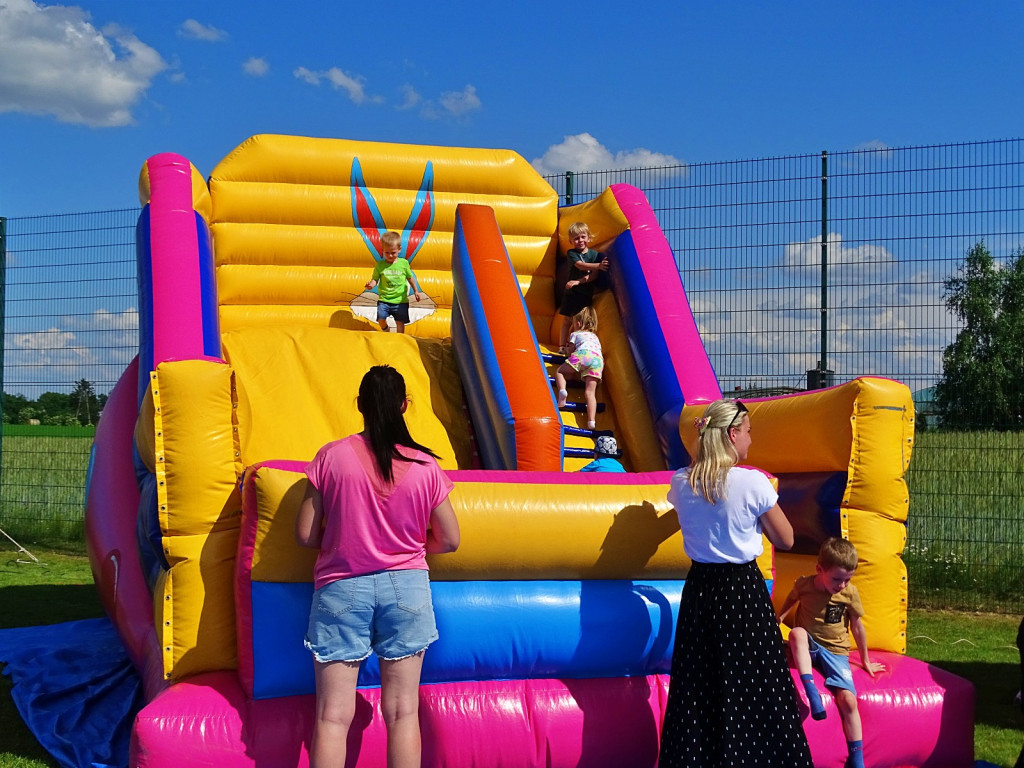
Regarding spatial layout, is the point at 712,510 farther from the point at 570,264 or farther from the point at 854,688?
the point at 570,264

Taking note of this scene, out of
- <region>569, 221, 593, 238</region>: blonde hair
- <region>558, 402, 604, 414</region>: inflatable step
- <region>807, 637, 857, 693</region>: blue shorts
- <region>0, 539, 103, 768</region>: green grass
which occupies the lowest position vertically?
<region>0, 539, 103, 768</region>: green grass

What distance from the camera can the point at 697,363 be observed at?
5082mm

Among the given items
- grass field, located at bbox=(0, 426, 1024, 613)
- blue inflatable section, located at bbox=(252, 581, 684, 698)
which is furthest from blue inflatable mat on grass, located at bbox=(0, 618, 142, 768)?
grass field, located at bbox=(0, 426, 1024, 613)

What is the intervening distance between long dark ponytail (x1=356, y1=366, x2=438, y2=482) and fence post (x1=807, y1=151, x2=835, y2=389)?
4178mm

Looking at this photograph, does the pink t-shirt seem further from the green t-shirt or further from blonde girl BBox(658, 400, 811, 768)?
the green t-shirt

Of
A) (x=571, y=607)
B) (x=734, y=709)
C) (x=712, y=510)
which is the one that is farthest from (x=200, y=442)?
(x=734, y=709)

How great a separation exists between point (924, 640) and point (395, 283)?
147 inches

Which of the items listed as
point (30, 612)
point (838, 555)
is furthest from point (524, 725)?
point (30, 612)

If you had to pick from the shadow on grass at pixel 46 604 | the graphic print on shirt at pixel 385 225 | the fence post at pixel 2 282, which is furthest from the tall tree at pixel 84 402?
the graphic print on shirt at pixel 385 225

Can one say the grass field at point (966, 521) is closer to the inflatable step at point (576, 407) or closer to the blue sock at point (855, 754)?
the inflatable step at point (576, 407)

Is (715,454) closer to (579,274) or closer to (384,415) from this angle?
(384,415)

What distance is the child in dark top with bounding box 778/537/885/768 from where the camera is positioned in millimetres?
3500

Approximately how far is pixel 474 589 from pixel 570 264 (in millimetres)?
3329

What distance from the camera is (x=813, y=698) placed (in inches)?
136
